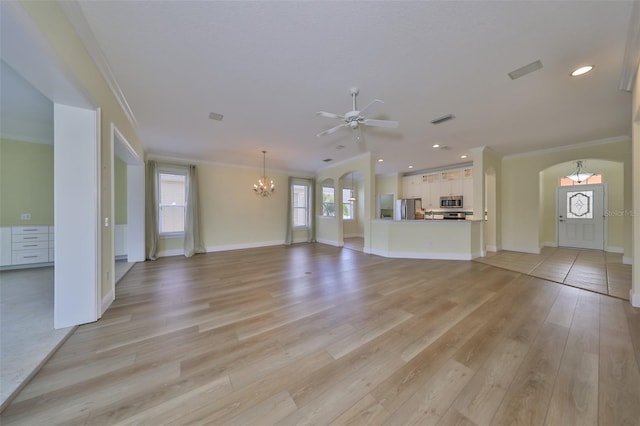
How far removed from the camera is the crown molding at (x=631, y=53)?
1819 mm

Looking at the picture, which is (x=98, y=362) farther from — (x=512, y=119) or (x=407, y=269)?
(x=512, y=119)

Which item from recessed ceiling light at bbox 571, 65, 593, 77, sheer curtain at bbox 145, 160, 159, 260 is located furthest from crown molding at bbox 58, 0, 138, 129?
recessed ceiling light at bbox 571, 65, 593, 77

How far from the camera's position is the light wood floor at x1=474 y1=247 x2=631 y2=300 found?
3.47m

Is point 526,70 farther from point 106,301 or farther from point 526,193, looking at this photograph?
point 106,301

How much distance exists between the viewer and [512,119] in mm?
3789

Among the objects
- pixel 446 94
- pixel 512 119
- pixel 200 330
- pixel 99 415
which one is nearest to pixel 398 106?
pixel 446 94

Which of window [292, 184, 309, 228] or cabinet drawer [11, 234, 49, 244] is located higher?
window [292, 184, 309, 228]

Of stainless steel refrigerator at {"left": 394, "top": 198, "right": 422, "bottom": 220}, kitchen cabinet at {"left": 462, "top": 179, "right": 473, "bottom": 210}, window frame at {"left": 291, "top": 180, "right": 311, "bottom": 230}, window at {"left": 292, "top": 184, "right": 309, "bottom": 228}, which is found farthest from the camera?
stainless steel refrigerator at {"left": 394, "top": 198, "right": 422, "bottom": 220}

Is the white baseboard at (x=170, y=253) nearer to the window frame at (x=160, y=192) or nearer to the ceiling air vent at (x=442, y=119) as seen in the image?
the window frame at (x=160, y=192)

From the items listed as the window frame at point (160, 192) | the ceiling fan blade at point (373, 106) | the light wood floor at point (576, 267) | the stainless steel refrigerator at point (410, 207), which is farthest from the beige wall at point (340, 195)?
the window frame at point (160, 192)

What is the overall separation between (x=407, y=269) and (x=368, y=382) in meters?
3.22

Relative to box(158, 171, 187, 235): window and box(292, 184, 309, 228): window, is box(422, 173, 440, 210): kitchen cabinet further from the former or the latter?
box(158, 171, 187, 235): window

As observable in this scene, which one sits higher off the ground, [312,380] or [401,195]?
[401,195]

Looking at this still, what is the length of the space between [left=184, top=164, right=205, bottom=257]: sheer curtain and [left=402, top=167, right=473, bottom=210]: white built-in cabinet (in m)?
7.42
